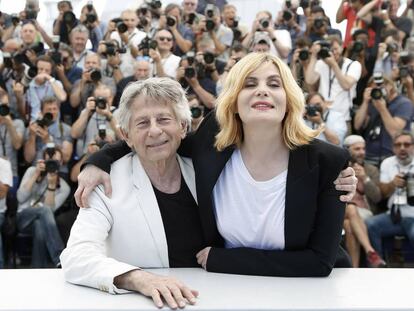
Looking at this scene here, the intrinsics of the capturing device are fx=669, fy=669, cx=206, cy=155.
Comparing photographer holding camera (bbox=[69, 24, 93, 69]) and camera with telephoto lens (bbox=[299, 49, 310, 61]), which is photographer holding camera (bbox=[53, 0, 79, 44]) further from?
camera with telephoto lens (bbox=[299, 49, 310, 61])

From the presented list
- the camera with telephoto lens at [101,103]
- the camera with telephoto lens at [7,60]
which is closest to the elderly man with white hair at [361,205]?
the camera with telephoto lens at [101,103]

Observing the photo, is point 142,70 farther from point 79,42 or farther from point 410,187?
point 410,187

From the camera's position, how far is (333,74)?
533 centimetres

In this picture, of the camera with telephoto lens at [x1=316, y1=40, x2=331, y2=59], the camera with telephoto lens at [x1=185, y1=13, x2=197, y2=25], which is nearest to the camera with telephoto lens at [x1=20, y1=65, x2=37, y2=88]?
the camera with telephoto lens at [x1=185, y1=13, x2=197, y2=25]

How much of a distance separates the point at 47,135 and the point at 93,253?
343 cm

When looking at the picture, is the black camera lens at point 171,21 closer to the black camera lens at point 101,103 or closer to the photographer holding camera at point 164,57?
the photographer holding camera at point 164,57

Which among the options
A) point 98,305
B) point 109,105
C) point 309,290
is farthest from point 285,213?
point 109,105

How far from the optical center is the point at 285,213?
5.59 feet

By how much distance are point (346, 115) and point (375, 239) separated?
3.54 feet

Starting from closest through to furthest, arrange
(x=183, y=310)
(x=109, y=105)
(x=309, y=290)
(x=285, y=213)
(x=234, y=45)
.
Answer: (x=183, y=310)
(x=309, y=290)
(x=285, y=213)
(x=109, y=105)
(x=234, y=45)

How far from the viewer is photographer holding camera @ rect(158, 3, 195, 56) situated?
5.89 m

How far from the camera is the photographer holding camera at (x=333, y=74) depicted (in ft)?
17.3

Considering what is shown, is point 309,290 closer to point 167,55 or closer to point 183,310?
point 183,310

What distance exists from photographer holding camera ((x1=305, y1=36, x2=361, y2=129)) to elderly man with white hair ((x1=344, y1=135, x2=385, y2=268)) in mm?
518
